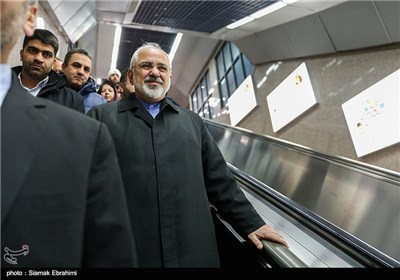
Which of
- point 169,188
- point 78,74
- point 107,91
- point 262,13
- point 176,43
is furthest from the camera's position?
point 176,43

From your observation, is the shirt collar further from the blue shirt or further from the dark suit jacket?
the blue shirt

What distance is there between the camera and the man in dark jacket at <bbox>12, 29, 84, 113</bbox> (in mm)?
2041

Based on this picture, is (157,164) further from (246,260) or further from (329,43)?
(329,43)

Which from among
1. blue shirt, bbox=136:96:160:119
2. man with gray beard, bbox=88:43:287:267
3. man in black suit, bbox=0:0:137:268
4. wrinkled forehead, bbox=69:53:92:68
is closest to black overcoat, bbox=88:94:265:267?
man with gray beard, bbox=88:43:287:267

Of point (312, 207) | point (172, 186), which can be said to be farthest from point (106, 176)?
point (312, 207)

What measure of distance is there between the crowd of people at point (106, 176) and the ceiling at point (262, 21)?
256cm

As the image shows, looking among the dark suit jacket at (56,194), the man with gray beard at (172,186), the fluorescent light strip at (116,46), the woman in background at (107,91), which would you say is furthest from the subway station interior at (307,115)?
the fluorescent light strip at (116,46)

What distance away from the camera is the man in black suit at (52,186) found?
2.60 ft

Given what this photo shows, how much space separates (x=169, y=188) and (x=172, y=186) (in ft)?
0.06

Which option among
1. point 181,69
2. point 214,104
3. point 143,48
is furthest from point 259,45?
point 181,69

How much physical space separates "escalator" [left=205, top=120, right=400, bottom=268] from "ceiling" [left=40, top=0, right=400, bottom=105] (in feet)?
8.11

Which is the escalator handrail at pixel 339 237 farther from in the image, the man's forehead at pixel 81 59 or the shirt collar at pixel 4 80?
the man's forehead at pixel 81 59
